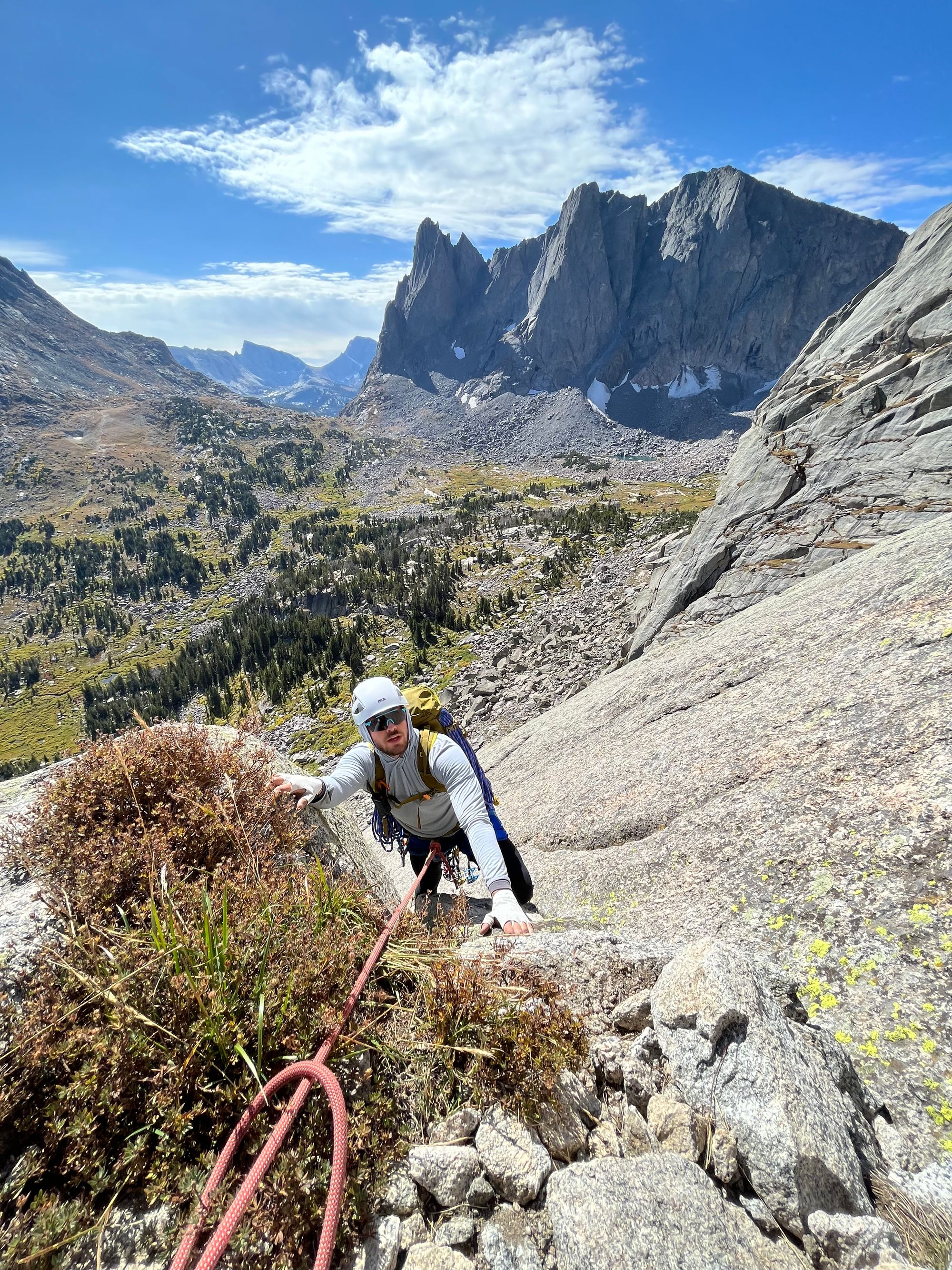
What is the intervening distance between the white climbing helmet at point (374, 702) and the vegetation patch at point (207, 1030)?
1492mm

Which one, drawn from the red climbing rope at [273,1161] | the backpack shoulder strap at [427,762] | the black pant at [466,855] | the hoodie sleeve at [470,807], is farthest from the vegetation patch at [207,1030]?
the black pant at [466,855]

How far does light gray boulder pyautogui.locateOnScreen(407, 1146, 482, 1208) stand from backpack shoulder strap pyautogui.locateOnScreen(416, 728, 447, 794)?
331cm

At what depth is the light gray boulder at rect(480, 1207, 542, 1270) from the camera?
2.66 meters

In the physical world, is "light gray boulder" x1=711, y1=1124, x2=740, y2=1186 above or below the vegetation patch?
below

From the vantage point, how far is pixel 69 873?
14.6 ft

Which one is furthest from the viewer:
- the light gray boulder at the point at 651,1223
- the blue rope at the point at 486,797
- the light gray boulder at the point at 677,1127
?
the blue rope at the point at 486,797

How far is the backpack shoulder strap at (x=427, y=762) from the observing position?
20.0 feet

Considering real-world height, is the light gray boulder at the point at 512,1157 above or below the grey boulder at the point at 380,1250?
above

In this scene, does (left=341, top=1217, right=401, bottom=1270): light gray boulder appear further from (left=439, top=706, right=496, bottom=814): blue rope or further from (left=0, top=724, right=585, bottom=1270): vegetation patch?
(left=439, top=706, right=496, bottom=814): blue rope

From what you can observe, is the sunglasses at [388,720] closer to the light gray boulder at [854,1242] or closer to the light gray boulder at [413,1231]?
the light gray boulder at [413,1231]

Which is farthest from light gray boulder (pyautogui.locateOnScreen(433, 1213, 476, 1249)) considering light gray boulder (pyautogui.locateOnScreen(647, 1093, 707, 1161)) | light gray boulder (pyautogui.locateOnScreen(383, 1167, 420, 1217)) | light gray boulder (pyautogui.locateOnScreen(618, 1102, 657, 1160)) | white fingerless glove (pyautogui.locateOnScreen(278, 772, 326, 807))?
white fingerless glove (pyautogui.locateOnScreen(278, 772, 326, 807))

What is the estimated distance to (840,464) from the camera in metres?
18.8

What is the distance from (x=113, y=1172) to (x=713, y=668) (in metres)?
12.4

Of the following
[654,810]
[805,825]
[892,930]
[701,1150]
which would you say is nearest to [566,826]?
[654,810]
